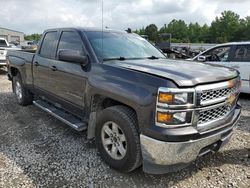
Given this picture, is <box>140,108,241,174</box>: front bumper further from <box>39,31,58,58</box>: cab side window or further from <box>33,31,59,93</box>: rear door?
<box>39,31,58,58</box>: cab side window

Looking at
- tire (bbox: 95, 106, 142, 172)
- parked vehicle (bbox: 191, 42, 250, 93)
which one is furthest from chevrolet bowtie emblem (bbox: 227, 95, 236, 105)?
parked vehicle (bbox: 191, 42, 250, 93)

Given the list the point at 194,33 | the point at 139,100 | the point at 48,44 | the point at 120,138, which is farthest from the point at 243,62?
the point at 194,33

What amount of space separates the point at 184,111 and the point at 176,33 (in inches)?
3772

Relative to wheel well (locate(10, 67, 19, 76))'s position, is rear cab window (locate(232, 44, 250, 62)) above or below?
above

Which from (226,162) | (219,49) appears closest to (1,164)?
(226,162)

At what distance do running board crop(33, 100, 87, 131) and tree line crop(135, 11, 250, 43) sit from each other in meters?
63.7

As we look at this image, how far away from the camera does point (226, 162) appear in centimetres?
387

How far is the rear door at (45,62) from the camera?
5.02 meters

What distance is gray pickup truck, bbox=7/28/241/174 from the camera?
9.29 feet

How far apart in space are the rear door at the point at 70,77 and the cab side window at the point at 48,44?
25 cm

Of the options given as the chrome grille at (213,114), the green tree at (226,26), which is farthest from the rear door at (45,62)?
the green tree at (226,26)

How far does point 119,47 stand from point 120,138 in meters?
1.56

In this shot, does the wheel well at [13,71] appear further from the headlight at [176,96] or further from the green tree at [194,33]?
the green tree at [194,33]

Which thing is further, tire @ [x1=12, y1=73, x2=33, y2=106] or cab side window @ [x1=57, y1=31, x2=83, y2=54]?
tire @ [x1=12, y1=73, x2=33, y2=106]
